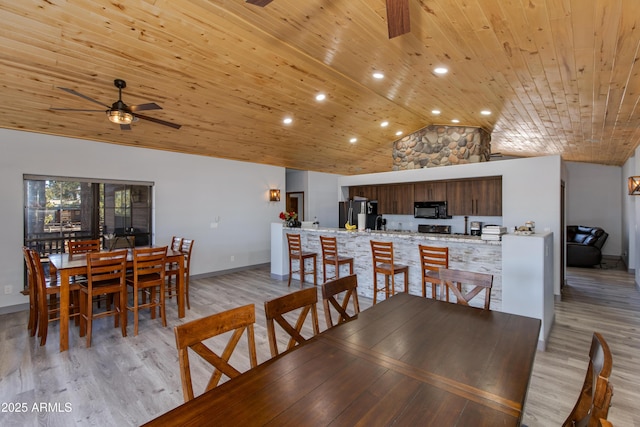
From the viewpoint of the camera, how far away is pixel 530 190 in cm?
532

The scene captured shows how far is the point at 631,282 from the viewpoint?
6.11 metres

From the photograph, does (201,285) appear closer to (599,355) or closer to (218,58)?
(218,58)

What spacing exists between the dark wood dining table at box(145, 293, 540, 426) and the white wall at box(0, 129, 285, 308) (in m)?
5.32

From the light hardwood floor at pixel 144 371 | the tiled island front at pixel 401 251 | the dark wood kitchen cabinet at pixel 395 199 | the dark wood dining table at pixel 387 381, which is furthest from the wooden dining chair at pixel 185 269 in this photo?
the dark wood kitchen cabinet at pixel 395 199

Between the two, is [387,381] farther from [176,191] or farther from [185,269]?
[176,191]

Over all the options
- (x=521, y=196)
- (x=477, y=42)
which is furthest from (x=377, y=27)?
(x=521, y=196)

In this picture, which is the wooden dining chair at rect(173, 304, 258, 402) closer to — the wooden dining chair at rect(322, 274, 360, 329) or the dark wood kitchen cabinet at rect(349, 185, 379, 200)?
the wooden dining chair at rect(322, 274, 360, 329)

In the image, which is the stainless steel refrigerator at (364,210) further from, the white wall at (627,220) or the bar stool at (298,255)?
the white wall at (627,220)

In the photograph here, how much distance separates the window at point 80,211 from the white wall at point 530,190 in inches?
249

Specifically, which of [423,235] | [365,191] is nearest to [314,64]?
[423,235]

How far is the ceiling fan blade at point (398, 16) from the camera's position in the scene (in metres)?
1.71

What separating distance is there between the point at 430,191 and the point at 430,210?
0.42 metres

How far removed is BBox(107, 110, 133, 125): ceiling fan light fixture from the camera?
128 inches

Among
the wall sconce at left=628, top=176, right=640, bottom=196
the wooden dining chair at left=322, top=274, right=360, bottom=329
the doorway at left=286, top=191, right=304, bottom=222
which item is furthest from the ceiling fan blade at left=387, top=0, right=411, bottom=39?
the doorway at left=286, top=191, right=304, bottom=222
